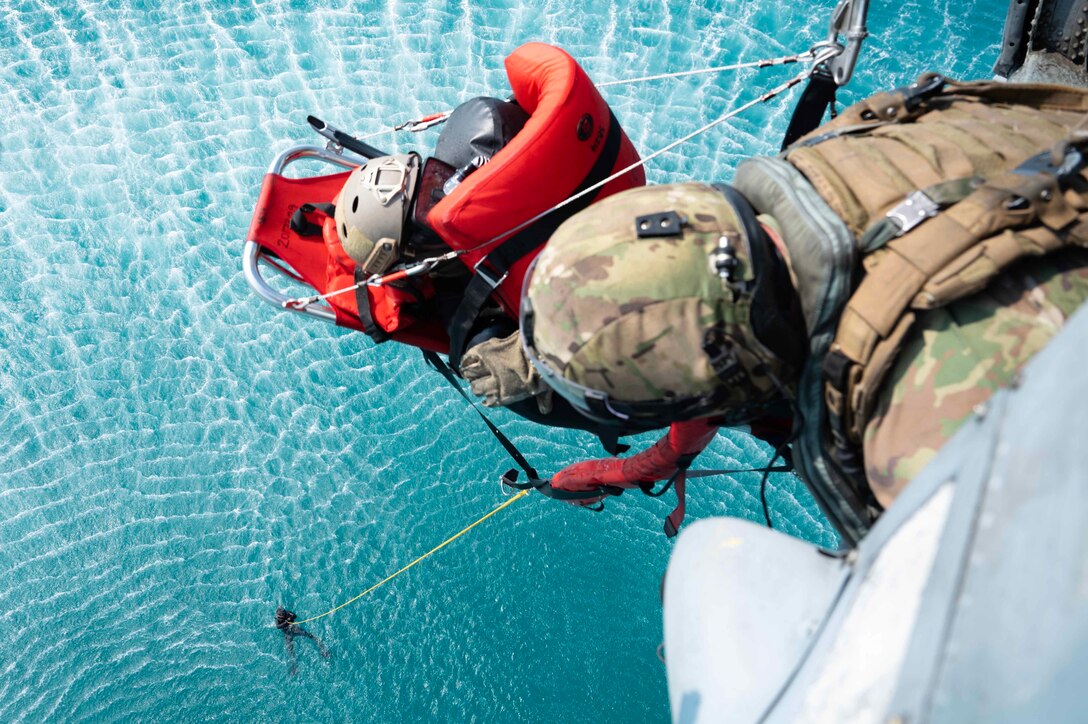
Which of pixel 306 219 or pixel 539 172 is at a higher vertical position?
pixel 539 172

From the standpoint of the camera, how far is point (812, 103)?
2.83 meters

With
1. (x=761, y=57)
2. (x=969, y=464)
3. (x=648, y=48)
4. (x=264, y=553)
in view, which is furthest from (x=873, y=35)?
(x=969, y=464)

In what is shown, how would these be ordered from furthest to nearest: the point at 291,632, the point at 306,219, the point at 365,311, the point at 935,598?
the point at 291,632 → the point at 306,219 → the point at 365,311 → the point at 935,598

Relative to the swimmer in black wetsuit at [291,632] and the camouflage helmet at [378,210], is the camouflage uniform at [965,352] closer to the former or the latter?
the camouflage helmet at [378,210]

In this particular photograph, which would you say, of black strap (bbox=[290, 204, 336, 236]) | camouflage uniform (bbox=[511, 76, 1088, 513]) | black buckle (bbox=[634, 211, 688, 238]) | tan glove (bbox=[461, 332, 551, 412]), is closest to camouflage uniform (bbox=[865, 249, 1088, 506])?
camouflage uniform (bbox=[511, 76, 1088, 513])

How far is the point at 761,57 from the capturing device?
580 centimetres

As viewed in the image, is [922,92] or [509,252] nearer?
[922,92]

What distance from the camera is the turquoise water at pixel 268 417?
4.32 metres

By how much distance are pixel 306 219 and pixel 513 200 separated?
3.55 ft

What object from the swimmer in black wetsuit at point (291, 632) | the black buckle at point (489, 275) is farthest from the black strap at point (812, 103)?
the swimmer in black wetsuit at point (291, 632)

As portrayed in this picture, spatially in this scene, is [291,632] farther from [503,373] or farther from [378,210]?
[378,210]

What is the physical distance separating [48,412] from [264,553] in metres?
1.56

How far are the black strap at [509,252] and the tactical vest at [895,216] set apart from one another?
90 centimetres

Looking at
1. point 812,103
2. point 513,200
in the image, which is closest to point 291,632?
point 513,200
